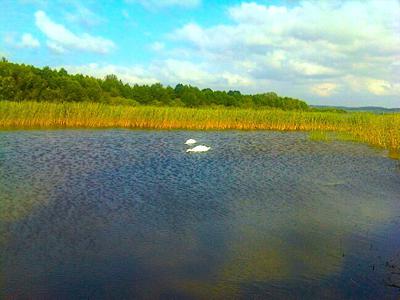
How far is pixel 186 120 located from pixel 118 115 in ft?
14.9

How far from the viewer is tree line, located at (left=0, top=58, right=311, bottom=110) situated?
3656 centimetres

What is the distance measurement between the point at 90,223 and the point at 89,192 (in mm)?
2566

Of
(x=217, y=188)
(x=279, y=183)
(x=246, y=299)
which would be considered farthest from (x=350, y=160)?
(x=246, y=299)

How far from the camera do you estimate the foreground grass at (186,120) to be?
84.3ft

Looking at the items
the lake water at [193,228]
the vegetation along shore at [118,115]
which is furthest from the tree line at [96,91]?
the lake water at [193,228]

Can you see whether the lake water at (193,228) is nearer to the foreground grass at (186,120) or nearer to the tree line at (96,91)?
the foreground grass at (186,120)

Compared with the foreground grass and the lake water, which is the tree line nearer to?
the foreground grass

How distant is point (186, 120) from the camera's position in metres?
30.7

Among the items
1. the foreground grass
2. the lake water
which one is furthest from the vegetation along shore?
the lake water

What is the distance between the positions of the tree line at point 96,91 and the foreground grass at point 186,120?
939 centimetres

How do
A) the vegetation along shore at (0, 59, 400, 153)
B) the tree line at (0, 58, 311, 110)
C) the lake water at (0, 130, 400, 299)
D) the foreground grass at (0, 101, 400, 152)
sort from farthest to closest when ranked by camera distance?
the tree line at (0, 58, 311, 110), the vegetation along shore at (0, 59, 400, 153), the foreground grass at (0, 101, 400, 152), the lake water at (0, 130, 400, 299)

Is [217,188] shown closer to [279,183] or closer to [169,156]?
[279,183]

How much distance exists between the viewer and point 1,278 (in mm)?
5664

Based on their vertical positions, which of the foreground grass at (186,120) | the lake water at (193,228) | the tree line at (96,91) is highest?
the tree line at (96,91)
